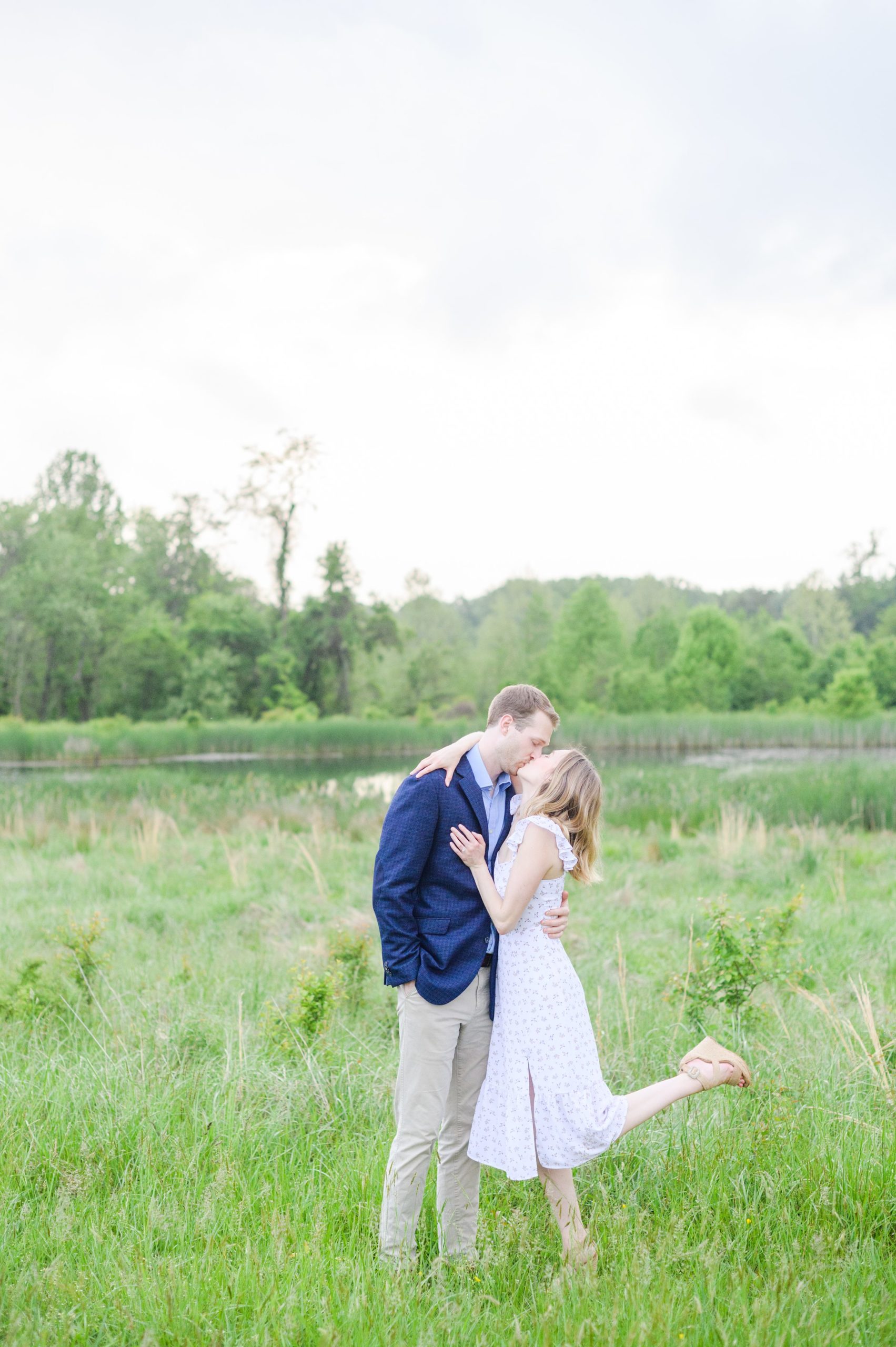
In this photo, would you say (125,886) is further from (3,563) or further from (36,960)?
(3,563)

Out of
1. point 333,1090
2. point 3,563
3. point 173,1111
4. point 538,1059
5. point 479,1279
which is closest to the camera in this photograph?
point 479,1279

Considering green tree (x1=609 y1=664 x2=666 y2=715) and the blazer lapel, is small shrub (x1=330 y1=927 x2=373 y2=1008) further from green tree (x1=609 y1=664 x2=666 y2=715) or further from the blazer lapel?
green tree (x1=609 y1=664 x2=666 y2=715)

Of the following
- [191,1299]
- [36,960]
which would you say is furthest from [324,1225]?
[36,960]

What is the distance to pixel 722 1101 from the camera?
3.41 metres

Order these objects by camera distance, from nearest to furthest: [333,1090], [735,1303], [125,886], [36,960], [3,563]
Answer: [735,1303]
[333,1090]
[36,960]
[125,886]
[3,563]

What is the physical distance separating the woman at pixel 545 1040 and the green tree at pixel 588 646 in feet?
154

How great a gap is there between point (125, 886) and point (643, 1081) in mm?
5757

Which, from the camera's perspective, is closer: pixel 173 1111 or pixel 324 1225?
pixel 324 1225

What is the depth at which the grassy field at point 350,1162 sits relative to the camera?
7.23 ft

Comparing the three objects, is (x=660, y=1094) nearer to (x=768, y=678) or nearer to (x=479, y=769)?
(x=479, y=769)

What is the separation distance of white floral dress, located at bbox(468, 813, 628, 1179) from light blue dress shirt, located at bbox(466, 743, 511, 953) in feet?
0.48

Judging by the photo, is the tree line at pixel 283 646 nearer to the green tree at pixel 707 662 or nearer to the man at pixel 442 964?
the green tree at pixel 707 662

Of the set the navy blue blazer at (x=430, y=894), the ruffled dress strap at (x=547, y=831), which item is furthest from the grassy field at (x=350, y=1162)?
the ruffled dress strap at (x=547, y=831)

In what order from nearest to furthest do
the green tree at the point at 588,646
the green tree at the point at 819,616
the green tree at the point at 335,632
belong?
1. the green tree at the point at 335,632
2. the green tree at the point at 588,646
3. the green tree at the point at 819,616
